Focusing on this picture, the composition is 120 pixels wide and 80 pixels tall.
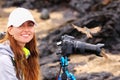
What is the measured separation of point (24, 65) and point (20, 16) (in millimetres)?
389

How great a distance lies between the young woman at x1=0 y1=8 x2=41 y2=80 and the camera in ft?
8.61

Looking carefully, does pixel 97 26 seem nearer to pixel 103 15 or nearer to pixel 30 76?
pixel 103 15

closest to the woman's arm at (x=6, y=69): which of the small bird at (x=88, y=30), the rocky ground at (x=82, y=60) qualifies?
the rocky ground at (x=82, y=60)

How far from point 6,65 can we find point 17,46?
201 millimetres

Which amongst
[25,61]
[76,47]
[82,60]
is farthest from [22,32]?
[82,60]

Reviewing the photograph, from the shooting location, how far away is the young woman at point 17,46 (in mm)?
2625

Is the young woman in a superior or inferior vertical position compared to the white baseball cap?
inferior

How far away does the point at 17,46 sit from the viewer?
108 inches

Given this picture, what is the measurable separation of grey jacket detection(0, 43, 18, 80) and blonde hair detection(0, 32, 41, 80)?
0.18 ft

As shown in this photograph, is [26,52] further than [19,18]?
Yes

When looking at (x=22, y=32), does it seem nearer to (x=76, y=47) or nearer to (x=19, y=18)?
(x=19, y=18)

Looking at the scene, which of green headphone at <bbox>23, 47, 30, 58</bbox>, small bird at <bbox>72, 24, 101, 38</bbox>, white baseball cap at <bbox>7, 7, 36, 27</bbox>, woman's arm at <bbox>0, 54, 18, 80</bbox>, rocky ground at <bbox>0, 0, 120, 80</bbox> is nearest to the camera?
woman's arm at <bbox>0, 54, 18, 80</bbox>

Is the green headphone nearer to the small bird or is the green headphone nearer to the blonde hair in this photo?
the blonde hair

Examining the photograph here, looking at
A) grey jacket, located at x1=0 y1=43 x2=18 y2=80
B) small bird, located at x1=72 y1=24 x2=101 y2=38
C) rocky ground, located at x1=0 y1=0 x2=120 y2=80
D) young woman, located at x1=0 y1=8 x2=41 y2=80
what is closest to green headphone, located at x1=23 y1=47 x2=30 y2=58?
young woman, located at x1=0 y1=8 x2=41 y2=80
